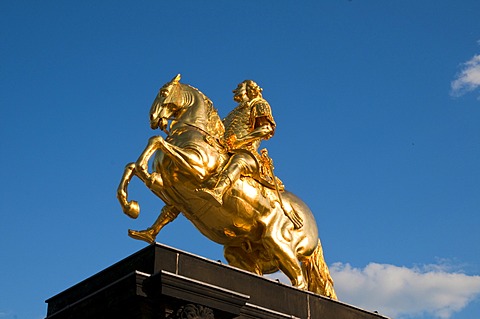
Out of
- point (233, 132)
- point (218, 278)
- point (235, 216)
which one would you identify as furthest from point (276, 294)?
point (233, 132)

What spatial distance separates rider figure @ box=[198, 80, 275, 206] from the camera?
11.5m

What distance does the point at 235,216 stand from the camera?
37.2 feet

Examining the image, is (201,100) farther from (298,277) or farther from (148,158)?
(298,277)

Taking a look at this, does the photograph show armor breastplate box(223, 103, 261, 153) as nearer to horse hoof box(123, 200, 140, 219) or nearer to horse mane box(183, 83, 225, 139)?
horse mane box(183, 83, 225, 139)

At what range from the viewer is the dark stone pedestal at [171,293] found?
27.7 ft

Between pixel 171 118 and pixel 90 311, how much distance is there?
12.0ft

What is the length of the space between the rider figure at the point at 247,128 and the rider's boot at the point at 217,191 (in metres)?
0.21

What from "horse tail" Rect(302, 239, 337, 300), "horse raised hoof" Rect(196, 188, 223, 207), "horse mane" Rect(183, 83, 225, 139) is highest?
"horse mane" Rect(183, 83, 225, 139)

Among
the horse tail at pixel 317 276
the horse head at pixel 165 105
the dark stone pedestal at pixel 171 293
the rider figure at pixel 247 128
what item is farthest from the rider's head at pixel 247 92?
the dark stone pedestal at pixel 171 293

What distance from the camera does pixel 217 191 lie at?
10.9 meters

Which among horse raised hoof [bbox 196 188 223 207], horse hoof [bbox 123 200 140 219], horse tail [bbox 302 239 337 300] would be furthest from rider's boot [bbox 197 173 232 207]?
horse tail [bbox 302 239 337 300]

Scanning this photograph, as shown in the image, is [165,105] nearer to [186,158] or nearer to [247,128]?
[186,158]

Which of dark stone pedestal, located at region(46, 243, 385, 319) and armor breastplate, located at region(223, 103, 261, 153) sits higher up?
armor breastplate, located at region(223, 103, 261, 153)

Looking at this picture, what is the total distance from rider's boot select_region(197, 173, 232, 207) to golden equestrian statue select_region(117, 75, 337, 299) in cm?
1
